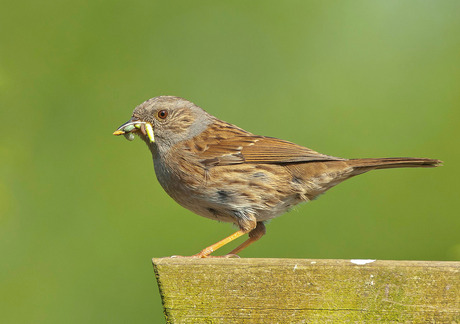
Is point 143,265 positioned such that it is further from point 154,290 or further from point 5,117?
point 5,117

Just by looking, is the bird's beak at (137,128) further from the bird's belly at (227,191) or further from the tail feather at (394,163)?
the tail feather at (394,163)

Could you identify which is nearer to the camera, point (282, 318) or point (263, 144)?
point (282, 318)

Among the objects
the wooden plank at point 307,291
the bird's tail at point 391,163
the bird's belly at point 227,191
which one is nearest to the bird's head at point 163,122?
the bird's belly at point 227,191

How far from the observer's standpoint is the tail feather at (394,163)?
324 cm

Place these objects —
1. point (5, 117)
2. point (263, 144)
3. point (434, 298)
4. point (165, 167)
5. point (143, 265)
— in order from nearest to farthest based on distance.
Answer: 1. point (434, 298)
2. point (165, 167)
3. point (263, 144)
4. point (143, 265)
5. point (5, 117)

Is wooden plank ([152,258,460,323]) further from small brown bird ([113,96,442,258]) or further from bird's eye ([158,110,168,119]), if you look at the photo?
bird's eye ([158,110,168,119])

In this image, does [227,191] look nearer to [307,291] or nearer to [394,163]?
[394,163]

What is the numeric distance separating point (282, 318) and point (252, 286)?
0.11 meters

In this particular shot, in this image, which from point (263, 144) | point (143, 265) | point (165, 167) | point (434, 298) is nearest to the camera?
point (434, 298)

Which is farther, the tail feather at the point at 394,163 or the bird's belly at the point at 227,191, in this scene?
the bird's belly at the point at 227,191

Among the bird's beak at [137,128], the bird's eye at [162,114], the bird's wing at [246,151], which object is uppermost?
the bird's eye at [162,114]

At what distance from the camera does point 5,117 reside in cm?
484

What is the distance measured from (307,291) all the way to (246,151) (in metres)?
2.18

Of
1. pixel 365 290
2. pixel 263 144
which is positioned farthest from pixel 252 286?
pixel 263 144
